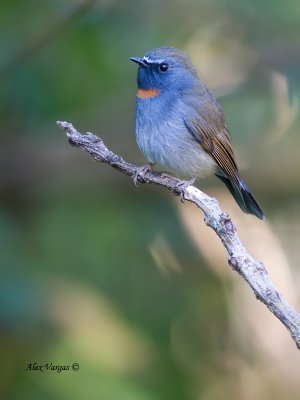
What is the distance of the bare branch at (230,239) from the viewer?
334cm

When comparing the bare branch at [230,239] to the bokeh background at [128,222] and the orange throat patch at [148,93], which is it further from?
the bokeh background at [128,222]

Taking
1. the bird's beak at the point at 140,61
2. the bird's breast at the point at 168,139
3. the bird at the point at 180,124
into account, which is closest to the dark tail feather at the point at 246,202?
the bird at the point at 180,124

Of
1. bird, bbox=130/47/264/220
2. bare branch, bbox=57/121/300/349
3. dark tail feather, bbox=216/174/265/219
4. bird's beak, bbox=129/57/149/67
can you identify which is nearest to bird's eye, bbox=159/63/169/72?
bird, bbox=130/47/264/220

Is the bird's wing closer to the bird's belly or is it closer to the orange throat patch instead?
the bird's belly

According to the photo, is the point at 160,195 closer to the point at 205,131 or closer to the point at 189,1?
the point at 205,131

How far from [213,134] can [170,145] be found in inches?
17.0

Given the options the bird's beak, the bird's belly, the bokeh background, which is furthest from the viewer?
the bokeh background

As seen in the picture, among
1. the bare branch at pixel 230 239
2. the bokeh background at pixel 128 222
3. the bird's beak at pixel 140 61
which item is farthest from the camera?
the bokeh background at pixel 128 222

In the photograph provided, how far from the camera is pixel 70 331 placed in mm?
6047

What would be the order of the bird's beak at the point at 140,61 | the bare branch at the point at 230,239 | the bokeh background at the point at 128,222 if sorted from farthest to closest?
the bokeh background at the point at 128,222 < the bird's beak at the point at 140,61 < the bare branch at the point at 230,239

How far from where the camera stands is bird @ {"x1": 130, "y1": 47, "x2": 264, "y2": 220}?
559 cm

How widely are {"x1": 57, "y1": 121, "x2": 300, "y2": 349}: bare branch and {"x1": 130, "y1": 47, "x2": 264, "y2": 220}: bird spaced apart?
1.90 feet

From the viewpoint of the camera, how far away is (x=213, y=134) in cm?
585

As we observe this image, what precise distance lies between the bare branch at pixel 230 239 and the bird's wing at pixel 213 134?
0.77 m
